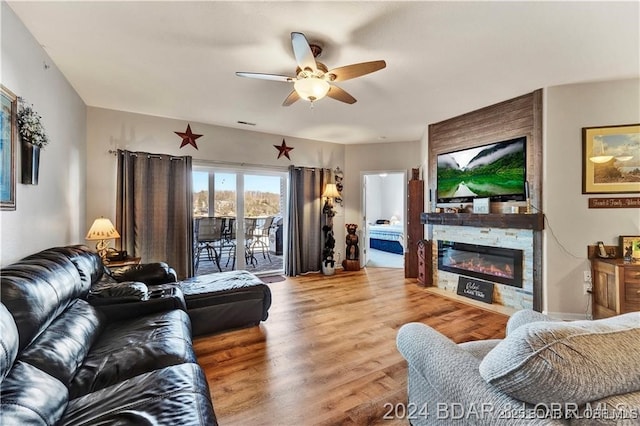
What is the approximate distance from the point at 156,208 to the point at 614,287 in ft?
18.3

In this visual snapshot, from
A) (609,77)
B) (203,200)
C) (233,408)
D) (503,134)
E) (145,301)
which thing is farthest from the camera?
(203,200)

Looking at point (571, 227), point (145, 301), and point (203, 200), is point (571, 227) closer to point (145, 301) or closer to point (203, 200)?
point (145, 301)

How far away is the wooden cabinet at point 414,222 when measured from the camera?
501 centimetres

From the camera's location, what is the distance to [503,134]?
3.62m

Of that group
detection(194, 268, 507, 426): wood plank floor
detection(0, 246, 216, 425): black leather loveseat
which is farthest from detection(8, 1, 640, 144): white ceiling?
detection(194, 268, 507, 426): wood plank floor

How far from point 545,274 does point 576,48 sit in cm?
232

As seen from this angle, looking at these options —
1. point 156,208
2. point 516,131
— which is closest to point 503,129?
point 516,131

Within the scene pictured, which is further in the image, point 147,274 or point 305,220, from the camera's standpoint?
point 305,220

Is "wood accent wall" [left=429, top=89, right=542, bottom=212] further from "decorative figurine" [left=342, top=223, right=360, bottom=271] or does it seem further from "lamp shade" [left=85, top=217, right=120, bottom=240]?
"lamp shade" [left=85, top=217, right=120, bottom=240]

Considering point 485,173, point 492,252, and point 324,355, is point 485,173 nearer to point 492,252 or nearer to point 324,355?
point 492,252

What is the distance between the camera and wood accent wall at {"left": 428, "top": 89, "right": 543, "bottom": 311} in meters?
3.26

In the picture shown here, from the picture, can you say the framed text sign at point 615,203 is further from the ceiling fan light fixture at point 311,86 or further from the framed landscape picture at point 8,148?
the framed landscape picture at point 8,148

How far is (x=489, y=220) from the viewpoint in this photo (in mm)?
3643

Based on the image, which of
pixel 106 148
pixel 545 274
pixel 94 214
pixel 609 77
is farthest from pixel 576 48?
pixel 94 214
